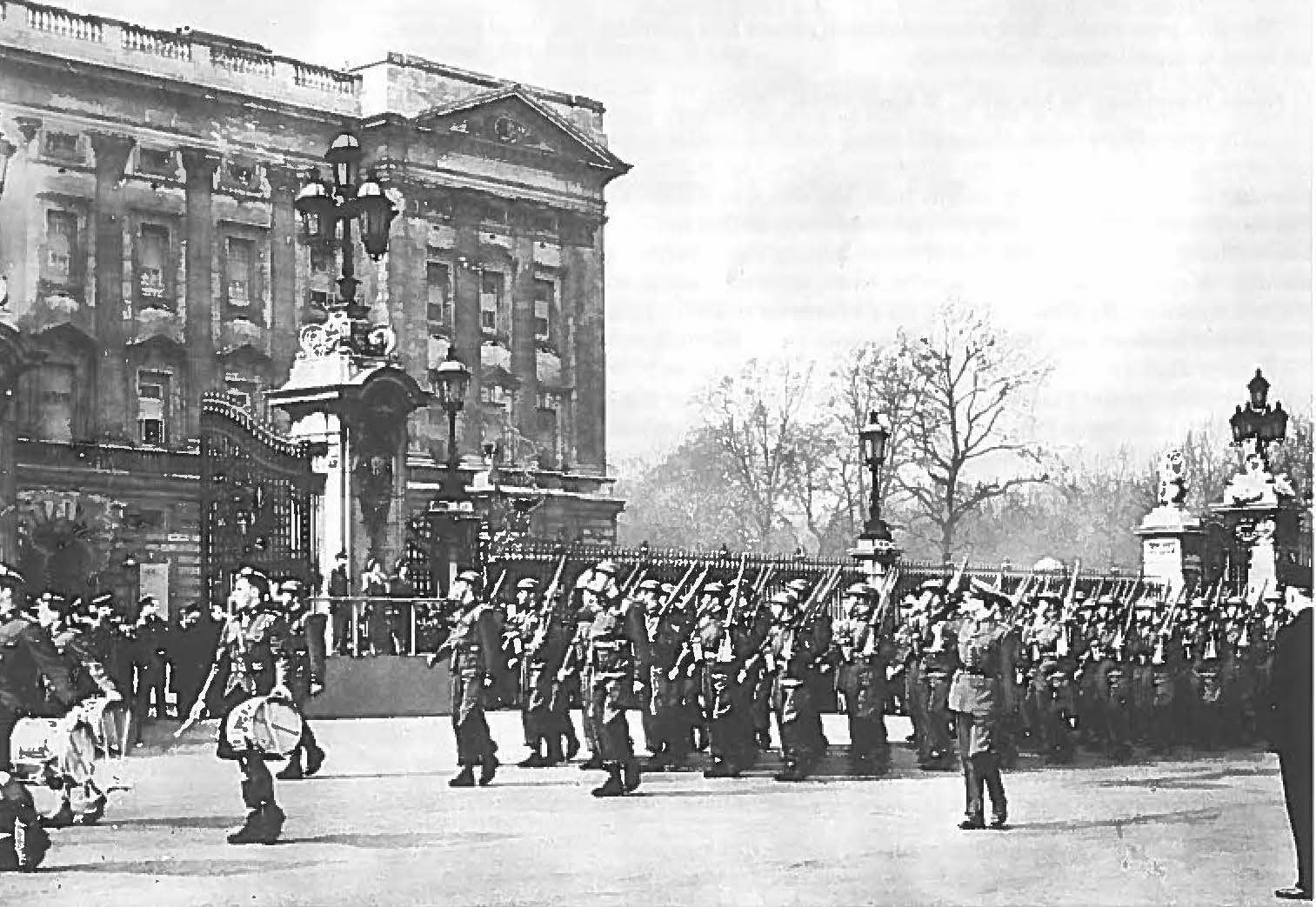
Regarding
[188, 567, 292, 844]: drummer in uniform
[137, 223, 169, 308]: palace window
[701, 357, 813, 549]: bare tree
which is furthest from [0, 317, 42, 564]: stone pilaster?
[137, 223, 169, 308]: palace window

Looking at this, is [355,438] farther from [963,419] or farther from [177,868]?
[963,419]

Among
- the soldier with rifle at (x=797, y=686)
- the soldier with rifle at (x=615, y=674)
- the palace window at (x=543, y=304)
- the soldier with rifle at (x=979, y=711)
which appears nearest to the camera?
the soldier with rifle at (x=979, y=711)

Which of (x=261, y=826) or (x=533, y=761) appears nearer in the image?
(x=261, y=826)

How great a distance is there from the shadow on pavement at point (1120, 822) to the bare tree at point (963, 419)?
14.7ft

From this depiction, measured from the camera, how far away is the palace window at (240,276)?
24.0 meters

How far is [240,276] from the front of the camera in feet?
79.8

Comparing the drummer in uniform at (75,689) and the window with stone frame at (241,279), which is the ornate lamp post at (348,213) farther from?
the window with stone frame at (241,279)

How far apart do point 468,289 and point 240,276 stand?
3.32 meters

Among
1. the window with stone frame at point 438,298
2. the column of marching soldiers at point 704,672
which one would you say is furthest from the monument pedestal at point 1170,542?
the window with stone frame at point 438,298

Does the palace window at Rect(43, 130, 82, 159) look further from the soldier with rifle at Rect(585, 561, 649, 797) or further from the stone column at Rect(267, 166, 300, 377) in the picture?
the soldier with rifle at Rect(585, 561, 649, 797)

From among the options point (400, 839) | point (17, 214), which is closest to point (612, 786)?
point (400, 839)

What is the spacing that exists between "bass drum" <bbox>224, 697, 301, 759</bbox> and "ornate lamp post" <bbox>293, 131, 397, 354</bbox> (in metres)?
6.00

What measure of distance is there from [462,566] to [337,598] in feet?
5.90

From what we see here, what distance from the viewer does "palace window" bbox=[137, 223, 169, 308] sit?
80.8 feet
